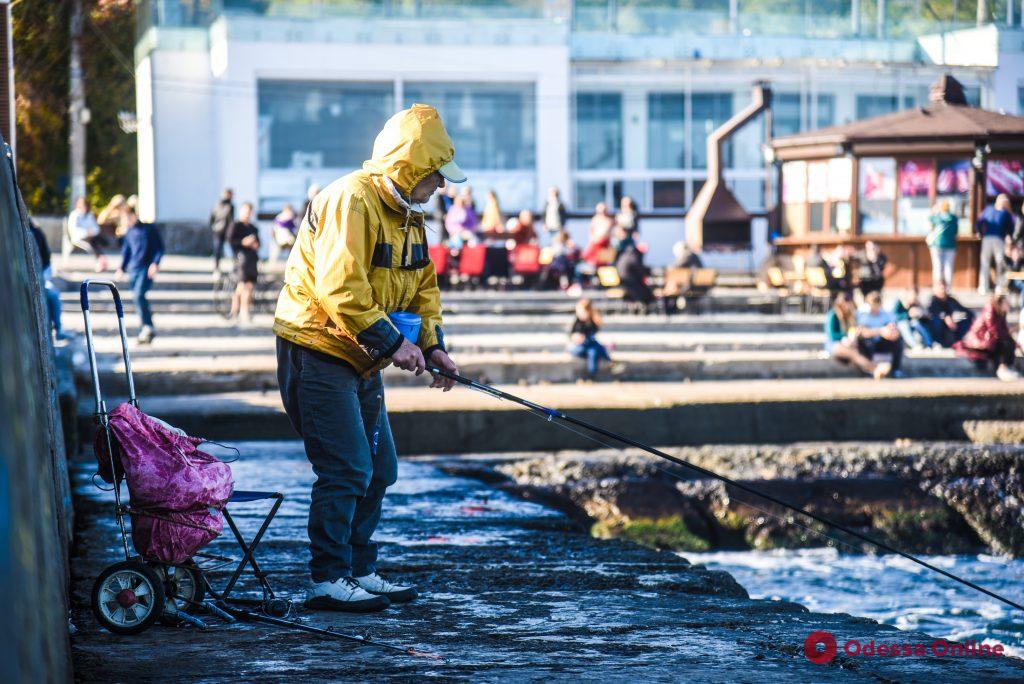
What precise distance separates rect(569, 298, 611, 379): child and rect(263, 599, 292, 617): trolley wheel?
10.5 meters

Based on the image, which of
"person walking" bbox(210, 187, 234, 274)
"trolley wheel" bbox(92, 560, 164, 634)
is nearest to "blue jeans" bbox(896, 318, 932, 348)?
"person walking" bbox(210, 187, 234, 274)

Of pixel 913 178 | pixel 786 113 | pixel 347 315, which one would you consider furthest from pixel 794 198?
pixel 347 315

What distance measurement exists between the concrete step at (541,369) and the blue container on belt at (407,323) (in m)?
8.77

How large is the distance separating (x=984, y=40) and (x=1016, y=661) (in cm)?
2748

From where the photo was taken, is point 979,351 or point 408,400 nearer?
point 408,400

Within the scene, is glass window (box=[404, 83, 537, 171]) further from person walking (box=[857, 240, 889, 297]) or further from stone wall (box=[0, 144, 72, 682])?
stone wall (box=[0, 144, 72, 682])

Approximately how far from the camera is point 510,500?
8.99 metres

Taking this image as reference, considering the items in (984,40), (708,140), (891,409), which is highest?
(984,40)

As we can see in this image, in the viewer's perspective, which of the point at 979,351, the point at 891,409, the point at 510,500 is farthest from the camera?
the point at 979,351

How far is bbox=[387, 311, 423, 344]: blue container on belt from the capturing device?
5199 mm

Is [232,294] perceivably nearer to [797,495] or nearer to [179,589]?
[797,495]

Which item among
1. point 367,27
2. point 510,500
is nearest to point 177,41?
point 367,27

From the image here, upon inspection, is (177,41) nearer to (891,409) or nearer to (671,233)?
(671,233)

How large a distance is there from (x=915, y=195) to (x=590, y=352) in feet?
43.6
